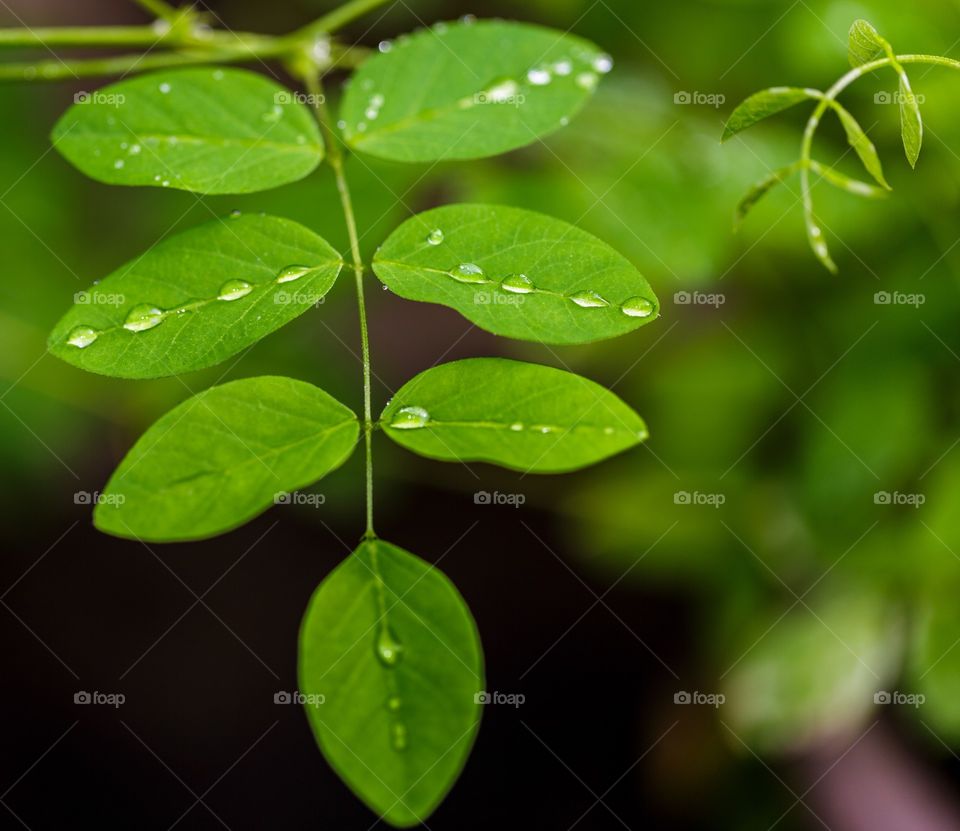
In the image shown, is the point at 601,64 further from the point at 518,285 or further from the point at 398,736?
the point at 398,736

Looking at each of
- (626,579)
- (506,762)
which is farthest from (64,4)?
(506,762)

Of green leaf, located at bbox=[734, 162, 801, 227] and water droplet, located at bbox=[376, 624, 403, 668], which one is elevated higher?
green leaf, located at bbox=[734, 162, 801, 227]

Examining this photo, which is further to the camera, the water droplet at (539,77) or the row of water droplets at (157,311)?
the water droplet at (539,77)

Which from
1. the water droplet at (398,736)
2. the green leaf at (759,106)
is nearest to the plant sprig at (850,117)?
the green leaf at (759,106)

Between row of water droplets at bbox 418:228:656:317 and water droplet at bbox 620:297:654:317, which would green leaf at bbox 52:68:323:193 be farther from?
water droplet at bbox 620:297:654:317

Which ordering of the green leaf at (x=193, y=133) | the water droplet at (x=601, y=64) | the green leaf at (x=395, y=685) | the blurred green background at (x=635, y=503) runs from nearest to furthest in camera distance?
the green leaf at (x=395, y=685) → the green leaf at (x=193, y=133) → the water droplet at (x=601, y=64) → the blurred green background at (x=635, y=503)

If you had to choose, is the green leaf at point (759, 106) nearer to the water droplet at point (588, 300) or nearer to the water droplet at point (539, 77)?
the water droplet at point (588, 300)

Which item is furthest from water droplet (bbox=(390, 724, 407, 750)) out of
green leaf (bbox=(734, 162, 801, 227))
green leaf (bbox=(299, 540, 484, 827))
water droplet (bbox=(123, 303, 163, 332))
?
green leaf (bbox=(734, 162, 801, 227))
